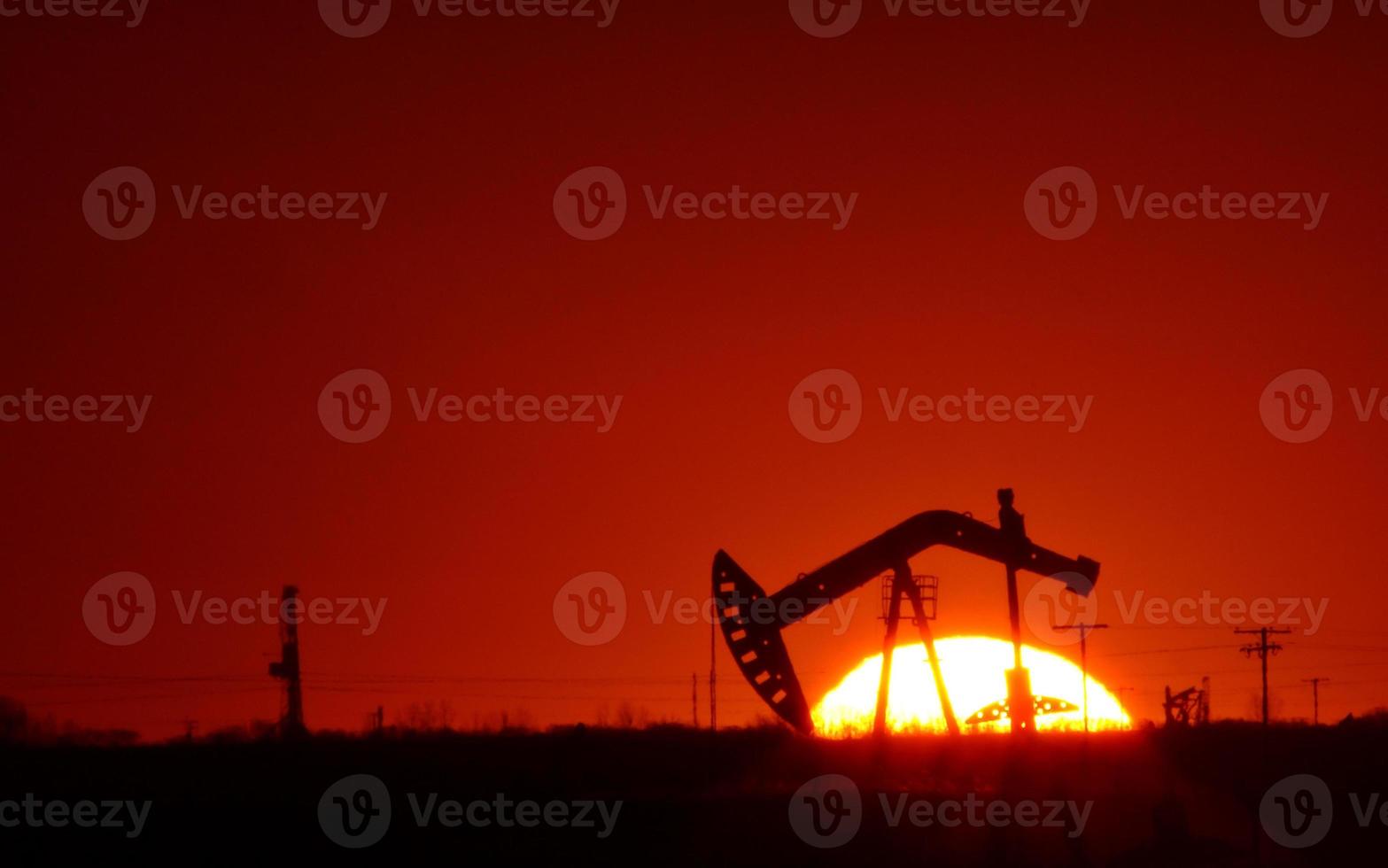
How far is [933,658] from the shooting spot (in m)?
36.1

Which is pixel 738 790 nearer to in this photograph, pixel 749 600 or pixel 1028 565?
pixel 749 600

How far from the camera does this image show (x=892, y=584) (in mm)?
35375

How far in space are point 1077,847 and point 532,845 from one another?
9.16 metres

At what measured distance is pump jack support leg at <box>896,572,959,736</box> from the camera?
116 feet

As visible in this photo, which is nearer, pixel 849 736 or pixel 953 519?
pixel 953 519

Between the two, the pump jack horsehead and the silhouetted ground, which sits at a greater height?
the pump jack horsehead

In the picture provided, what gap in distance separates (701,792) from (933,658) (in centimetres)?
528

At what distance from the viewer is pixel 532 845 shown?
1160 inches

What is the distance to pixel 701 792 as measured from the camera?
1328 inches

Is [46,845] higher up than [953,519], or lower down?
lower down

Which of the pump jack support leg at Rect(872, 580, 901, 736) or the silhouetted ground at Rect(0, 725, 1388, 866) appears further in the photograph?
the pump jack support leg at Rect(872, 580, 901, 736)

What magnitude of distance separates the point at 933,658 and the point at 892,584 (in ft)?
5.83

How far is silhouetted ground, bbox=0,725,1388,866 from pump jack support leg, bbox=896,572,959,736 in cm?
96

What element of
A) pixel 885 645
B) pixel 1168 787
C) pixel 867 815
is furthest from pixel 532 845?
pixel 1168 787
